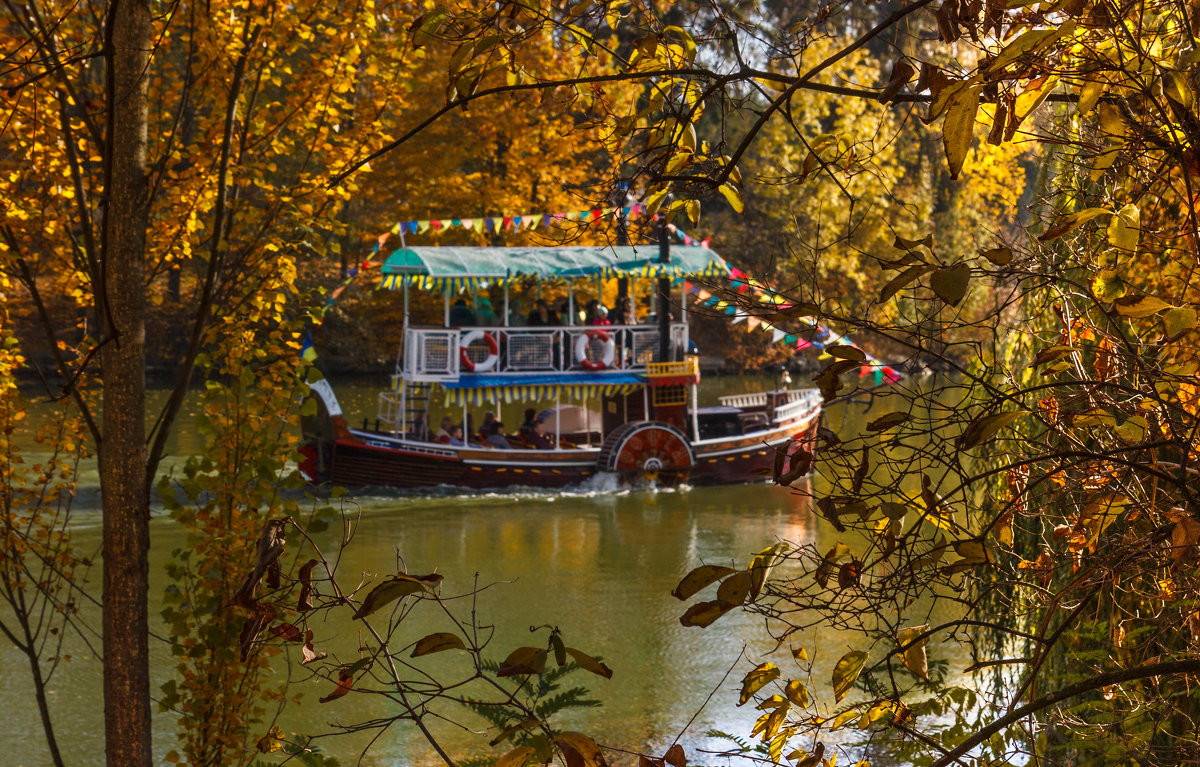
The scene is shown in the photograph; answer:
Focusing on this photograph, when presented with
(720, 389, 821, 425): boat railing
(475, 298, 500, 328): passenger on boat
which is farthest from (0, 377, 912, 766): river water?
(475, 298, 500, 328): passenger on boat

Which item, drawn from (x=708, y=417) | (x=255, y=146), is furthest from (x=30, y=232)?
(x=708, y=417)

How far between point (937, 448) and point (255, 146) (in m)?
3.06

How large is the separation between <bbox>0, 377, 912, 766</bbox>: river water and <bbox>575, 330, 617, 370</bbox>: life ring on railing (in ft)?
6.25

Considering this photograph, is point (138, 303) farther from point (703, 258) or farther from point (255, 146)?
point (703, 258)

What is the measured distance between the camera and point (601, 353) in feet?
57.2

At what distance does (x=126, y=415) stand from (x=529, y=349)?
1430 cm

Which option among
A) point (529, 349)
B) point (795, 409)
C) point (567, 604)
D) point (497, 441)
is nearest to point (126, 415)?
point (567, 604)

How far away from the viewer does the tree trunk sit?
2.96m

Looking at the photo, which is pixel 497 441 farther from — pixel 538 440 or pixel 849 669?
pixel 849 669

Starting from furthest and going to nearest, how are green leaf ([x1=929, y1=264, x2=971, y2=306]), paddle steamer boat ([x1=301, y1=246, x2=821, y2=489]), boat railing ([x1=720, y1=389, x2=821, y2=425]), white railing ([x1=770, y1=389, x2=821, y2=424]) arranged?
boat railing ([x1=720, y1=389, x2=821, y2=425]) < white railing ([x1=770, y1=389, x2=821, y2=424]) < paddle steamer boat ([x1=301, y1=246, x2=821, y2=489]) < green leaf ([x1=929, y1=264, x2=971, y2=306])

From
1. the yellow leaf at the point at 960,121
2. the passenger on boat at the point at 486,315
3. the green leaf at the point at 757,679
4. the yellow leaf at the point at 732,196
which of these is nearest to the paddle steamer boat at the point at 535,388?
the passenger on boat at the point at 486,315

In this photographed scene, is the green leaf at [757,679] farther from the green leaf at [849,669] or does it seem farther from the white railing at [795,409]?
the white railing at [795,409]

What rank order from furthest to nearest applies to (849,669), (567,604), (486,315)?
(486,315)
(567,604)
(849,669)

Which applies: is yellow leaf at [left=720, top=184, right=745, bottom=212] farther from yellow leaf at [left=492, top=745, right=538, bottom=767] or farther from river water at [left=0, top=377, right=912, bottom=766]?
yellow leaf at [left=492, top=745, right=538, bottom=767]
